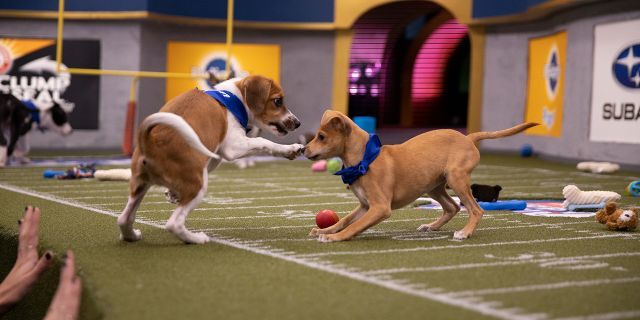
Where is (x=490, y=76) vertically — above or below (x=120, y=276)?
above

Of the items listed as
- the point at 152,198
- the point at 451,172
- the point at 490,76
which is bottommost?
the point at 152,198

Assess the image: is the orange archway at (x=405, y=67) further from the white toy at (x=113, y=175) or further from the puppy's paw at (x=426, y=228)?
the puppy's paw at (x=426, y=228)

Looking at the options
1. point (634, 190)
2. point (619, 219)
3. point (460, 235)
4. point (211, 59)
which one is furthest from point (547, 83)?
point (460, 235)

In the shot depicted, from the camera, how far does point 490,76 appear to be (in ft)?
65.1

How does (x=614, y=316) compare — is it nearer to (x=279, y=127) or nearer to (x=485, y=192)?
(x=279, y=127)

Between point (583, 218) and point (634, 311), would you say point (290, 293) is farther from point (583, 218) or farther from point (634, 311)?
point (583, 218)

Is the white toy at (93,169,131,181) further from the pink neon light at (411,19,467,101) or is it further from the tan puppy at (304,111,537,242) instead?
the pink neon light at (411,19,467,101)

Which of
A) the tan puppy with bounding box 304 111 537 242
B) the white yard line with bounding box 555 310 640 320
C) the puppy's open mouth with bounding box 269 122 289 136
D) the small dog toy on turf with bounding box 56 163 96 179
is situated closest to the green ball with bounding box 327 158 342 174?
the small dog toy on turf with bounding box 56 163 96 179

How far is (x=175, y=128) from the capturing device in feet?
18.6

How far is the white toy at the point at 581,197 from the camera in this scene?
8.42 metres

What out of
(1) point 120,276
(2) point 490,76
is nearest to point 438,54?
(2) point 490,76

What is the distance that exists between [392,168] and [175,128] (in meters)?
1.61

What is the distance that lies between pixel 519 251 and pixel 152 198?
4634 mm

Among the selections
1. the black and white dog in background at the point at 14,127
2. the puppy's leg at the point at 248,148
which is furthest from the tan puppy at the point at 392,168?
the black and white dog in background at the point at 14,127
